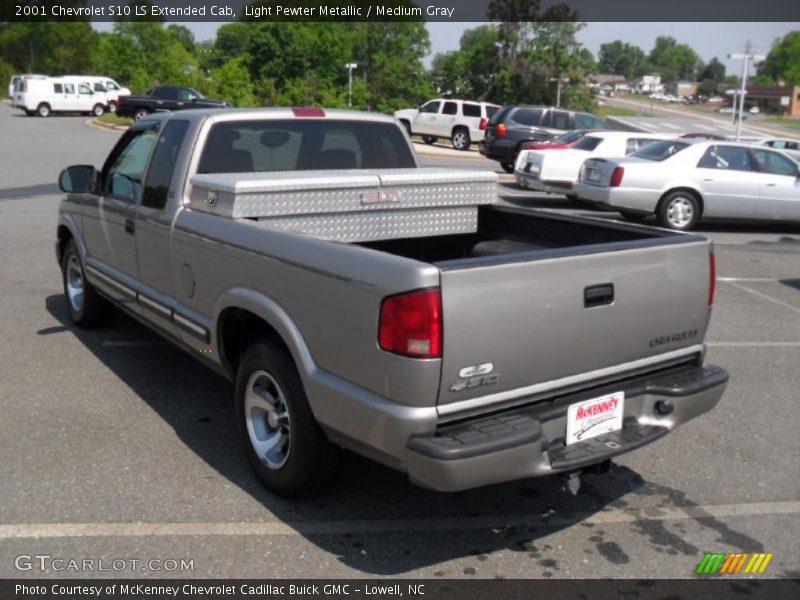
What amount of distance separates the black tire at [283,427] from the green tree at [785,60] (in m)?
105

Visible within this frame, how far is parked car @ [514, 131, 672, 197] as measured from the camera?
15.8m

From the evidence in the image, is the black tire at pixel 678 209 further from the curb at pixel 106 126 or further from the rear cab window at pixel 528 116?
the curb at pixel 106 126

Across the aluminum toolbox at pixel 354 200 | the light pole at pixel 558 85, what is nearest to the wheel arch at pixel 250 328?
the aluminum toolbox at pixel 354 200

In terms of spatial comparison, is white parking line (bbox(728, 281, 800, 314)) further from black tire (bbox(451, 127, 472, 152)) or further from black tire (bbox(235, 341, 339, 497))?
black tire (bbox(451, 127, 472, 152))

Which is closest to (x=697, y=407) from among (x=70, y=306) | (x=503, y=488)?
(x=503, y=488)

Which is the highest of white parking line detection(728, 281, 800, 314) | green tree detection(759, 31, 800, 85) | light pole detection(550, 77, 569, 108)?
green tree detection(759, 31, 800, 85)

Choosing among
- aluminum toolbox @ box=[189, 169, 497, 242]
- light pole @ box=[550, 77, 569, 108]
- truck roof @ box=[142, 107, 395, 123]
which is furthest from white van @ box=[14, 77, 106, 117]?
aluminum toolbox @ box=[189, 169, 497, 242]

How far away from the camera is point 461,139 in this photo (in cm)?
3188

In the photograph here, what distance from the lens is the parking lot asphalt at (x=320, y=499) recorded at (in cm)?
368

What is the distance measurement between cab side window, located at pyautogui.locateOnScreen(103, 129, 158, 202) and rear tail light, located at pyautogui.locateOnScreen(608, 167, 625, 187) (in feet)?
31.1

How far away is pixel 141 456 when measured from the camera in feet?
15.2

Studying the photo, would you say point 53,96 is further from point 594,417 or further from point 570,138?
point 594,417

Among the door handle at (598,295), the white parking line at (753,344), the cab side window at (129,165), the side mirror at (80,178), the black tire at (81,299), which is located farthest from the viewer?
the white parking line at (753,344)
